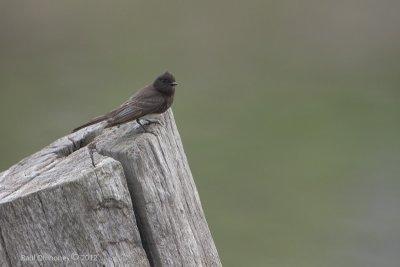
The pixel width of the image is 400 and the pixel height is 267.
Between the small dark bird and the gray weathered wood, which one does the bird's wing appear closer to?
the small dark bird

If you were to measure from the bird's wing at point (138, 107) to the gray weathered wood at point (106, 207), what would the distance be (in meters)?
0.34

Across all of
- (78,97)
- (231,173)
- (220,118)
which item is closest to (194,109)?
(220,118)

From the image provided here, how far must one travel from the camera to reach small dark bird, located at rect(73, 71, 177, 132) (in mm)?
4203

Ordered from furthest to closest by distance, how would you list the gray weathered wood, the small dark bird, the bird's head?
the bird's head, the small dark bird, the gray weathered wood

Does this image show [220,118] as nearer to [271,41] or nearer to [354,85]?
[354,85]

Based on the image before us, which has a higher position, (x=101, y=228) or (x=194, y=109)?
(x=194, y=109)

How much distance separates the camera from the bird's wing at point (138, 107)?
13.9 ft

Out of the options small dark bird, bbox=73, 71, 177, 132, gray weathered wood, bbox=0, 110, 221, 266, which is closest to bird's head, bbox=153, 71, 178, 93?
small dark bird, bbox=73, 71, 177, 132

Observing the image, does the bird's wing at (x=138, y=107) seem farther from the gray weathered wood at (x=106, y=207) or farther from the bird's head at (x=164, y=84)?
the gray weathered wood at (x=106, y=207)

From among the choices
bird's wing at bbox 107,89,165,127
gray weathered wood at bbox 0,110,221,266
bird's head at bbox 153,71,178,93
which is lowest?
gray weathered wood at bbox 0,110,221,266

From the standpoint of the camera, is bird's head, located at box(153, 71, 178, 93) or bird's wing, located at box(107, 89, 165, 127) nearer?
bird's wing, located at box(107, 89, 165, 127)

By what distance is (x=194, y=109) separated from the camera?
44.1ft

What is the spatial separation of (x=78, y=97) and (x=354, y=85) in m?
3.19

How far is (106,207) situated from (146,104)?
1.25 metres
